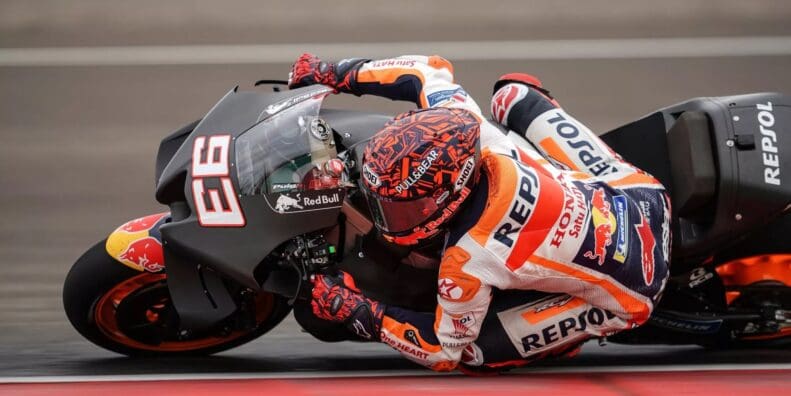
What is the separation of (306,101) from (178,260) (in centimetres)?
65

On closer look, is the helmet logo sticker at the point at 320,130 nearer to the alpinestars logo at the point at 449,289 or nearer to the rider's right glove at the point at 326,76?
the rider's right glove at the point at 326,76

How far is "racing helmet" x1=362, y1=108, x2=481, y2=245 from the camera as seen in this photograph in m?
3.40

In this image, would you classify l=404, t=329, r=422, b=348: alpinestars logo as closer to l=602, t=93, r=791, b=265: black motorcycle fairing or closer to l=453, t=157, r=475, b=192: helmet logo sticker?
l=453, t=157, r=475, b=192: helmet logo sticker

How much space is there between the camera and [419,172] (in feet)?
11.1

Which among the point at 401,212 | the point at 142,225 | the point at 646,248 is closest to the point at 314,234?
the point at 401,212

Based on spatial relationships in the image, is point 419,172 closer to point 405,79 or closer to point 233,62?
point 405,79

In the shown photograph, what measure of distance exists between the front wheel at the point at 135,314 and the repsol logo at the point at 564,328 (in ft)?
2.91

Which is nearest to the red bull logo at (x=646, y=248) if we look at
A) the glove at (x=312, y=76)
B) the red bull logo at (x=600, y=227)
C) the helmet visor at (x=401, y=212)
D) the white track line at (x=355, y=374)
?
the red bull logo at (x=600, y=227)

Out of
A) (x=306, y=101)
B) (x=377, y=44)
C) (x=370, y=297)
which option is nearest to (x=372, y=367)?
(x=370, y=297)

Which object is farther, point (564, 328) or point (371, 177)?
point (564, 328)

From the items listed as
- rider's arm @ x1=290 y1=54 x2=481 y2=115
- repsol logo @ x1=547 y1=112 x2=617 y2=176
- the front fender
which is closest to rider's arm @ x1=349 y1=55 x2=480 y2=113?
rider's arm @ x1=290 y1=54 x2=481 y2=115

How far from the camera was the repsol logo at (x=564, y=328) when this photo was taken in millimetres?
3834

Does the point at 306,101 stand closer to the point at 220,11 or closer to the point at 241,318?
the point at 241,318

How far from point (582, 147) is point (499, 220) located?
0.68m
